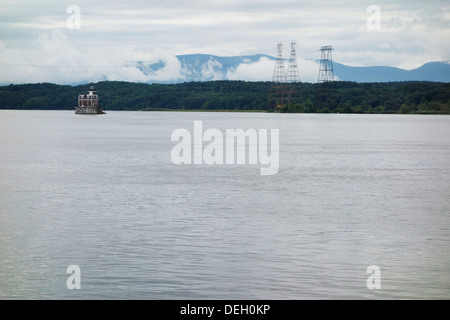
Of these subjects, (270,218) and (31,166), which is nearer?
(270,218)

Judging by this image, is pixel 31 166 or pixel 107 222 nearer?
pixel 107 222

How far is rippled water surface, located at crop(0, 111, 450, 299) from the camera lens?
1579cm

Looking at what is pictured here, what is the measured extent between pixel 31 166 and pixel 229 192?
19.3 m

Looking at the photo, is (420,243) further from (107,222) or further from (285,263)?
(107,222)

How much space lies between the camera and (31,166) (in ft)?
151

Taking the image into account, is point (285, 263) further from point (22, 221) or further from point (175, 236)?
point (22, 221)

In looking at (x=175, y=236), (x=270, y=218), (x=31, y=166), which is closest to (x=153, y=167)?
(x=31, y=166)

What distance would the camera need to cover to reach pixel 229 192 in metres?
32.2

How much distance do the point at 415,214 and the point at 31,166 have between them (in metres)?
28.7

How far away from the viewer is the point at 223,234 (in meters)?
21.5

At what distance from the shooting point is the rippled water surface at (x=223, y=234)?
15789 mm

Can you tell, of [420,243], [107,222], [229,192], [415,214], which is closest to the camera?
[420,243]

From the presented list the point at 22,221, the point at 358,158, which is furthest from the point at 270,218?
the point at 358,158

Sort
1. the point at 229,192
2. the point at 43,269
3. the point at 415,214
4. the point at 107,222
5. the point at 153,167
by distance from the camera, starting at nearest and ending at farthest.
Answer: the point at 43,269 → the point at 107,222 → the point at 415,214 → the point at 229,192 → the point at 153,167
